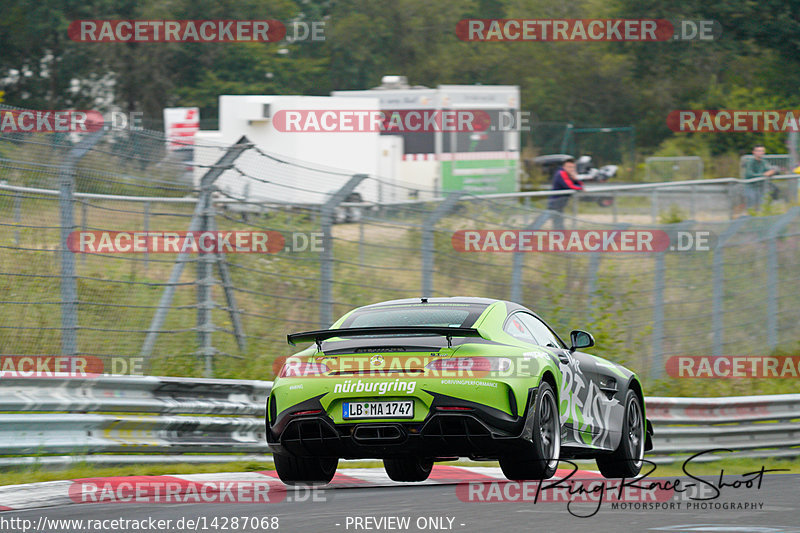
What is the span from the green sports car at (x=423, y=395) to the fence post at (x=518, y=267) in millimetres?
6092

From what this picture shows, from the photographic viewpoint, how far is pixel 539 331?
9297 millimetres

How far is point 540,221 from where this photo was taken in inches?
591

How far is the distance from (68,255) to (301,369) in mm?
3766

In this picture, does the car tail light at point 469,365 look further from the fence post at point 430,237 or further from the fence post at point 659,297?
the fence post at point 659,297

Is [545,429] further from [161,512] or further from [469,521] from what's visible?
[161,512]

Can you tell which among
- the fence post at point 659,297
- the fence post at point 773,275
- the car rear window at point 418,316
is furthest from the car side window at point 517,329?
the fence post at point 773,275

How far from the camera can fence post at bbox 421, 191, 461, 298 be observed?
13.9 m

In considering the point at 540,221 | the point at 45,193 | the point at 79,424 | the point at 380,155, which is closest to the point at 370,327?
the point at 79,424

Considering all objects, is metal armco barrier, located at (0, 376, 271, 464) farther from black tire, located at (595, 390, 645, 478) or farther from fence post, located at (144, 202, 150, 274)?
black tire, located at (595, 390, 645, 478)

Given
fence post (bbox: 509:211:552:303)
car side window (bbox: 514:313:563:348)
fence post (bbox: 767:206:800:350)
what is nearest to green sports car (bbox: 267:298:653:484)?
car side window (bbox: 514:313:563:348)

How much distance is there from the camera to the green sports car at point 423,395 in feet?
25.8

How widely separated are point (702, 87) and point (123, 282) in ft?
165

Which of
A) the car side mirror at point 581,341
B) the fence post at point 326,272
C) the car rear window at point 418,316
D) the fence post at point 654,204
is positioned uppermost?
the fence post at point 654,204

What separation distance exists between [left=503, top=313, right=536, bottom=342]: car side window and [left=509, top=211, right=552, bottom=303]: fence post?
19.2 ft
